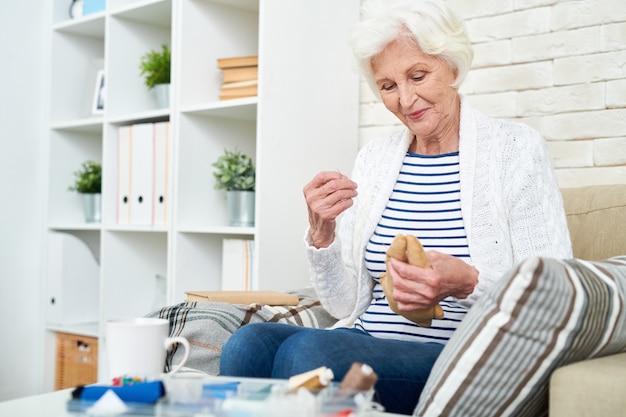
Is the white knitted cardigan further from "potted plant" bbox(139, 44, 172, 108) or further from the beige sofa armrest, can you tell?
"potted plant" bbox(139, 44, 172, 108)

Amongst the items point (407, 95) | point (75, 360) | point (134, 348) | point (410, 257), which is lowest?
point (75, 360)

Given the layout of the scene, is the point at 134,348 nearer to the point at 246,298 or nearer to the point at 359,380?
the point at 359,380

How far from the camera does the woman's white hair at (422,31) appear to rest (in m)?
1.68

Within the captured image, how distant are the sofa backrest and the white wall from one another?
2.24 metres

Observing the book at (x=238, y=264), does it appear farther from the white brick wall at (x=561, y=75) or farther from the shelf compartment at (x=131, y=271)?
the white brick wall at (x=561, y=75)

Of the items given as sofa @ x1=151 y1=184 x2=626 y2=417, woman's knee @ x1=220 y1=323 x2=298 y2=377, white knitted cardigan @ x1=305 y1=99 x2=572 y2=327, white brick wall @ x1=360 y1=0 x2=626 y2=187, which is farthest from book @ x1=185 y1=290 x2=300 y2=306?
white brick wall @ x1=360 y1=0 x2=626 y2=187

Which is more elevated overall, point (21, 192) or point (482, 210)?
point (21, 192)

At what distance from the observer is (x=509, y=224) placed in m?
1.59

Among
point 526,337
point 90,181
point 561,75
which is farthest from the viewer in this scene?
point 90,181

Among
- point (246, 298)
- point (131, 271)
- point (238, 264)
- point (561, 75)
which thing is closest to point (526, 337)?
point (246, 298)

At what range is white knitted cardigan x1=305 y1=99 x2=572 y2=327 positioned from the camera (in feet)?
5.09

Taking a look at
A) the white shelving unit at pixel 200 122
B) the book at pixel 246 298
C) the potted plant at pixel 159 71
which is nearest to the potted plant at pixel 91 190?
the white shelving unit at pixel 200 122

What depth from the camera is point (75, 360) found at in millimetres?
3098

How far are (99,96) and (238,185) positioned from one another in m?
1.01
